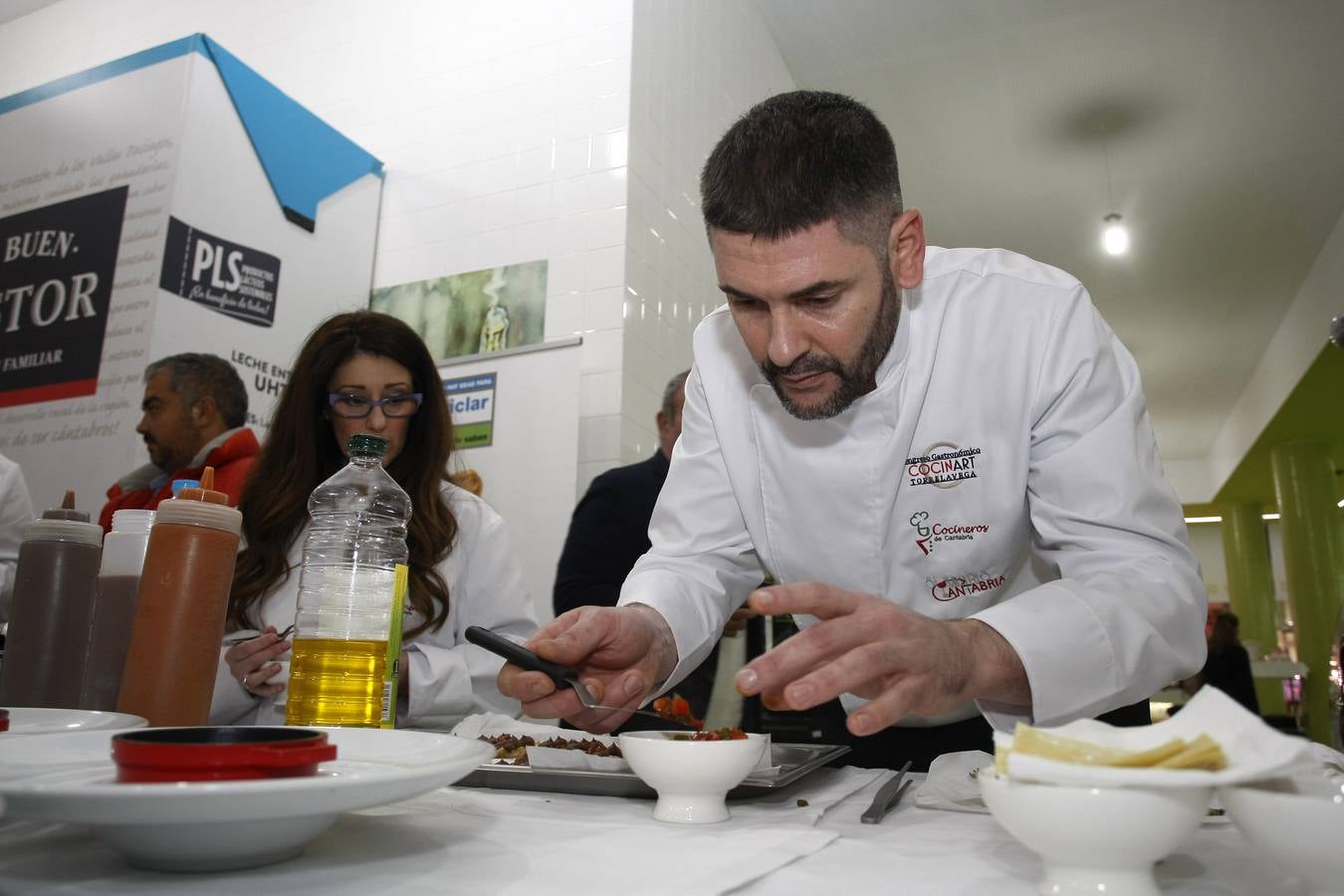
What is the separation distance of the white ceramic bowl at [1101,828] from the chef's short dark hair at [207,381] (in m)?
2.86

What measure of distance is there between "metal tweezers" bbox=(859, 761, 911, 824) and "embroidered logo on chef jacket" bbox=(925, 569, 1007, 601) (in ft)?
1.40

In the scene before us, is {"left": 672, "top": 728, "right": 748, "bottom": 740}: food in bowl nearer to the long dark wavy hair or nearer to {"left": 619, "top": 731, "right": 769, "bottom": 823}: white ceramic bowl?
{"left": 619, "top": 731, "right": 769, "bottom": 823}: white ceramic bowl

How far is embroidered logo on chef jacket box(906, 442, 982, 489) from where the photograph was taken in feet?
4.17

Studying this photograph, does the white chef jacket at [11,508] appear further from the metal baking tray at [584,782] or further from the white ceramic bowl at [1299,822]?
the white ceramic bowl at [1299,822]

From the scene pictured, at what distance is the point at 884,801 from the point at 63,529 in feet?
3.14

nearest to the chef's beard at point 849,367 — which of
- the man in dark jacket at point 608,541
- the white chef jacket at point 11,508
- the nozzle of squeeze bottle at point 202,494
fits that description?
the nozzle of squeeze bottle at point 202,494

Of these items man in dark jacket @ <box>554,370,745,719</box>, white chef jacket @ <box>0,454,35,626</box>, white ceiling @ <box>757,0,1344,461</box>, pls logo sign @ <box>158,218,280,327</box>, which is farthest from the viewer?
white ceiling @ <box>757,0,1344,461</box>

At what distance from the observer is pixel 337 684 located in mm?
974

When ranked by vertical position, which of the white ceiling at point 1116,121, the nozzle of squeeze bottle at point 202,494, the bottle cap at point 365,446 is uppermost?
the white ceiling at point 1116,121

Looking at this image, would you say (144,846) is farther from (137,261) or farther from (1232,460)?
(1232,460)

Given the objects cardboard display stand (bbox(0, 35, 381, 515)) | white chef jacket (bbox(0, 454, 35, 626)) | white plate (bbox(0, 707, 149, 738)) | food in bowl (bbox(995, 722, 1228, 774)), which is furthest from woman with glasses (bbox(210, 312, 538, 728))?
cardboard display stand (bbox(0, 35, 381, 515))

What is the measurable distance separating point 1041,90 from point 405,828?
5.21 m

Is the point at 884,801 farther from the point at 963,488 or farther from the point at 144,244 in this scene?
the point at 144,244

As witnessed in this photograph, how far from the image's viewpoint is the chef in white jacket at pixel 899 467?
98cm
